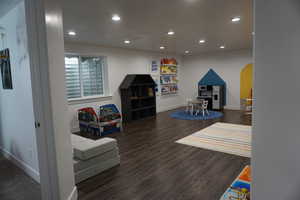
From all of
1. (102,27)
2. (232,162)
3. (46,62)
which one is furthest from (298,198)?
(102,27)

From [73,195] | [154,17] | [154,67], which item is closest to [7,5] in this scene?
[154,17]

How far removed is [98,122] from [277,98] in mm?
4501

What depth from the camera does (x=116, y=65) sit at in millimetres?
6418

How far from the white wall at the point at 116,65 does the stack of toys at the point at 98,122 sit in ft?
0.92

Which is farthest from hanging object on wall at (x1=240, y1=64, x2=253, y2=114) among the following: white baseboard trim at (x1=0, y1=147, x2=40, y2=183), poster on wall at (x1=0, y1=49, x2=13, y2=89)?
poster on wall at (x1=0, y1=49, x2=13, y2=89)

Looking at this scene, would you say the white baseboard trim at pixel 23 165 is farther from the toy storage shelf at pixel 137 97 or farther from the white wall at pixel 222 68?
the white wall at pixel 222 68

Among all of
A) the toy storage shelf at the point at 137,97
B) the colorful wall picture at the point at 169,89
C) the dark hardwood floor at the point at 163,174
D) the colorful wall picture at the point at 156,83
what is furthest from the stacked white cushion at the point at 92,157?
the colorful wall picture at the point at 169,89

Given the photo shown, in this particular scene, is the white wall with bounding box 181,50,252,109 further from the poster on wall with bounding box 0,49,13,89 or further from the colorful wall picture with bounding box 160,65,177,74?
the poster on wall with bounding box 0,49,13,89

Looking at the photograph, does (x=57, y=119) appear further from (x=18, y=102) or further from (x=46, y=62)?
(x=18, y=102)

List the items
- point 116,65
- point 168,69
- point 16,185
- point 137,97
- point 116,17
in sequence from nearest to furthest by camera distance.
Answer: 1. point 16,185
2. point 116,17
3. point 116,65
4. point 137,97
5. point 168,69

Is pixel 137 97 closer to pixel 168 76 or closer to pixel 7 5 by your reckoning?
pixel 168 76

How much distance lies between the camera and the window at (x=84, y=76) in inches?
215

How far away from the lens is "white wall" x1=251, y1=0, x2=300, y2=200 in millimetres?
940

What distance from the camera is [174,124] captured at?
584 centimetres
